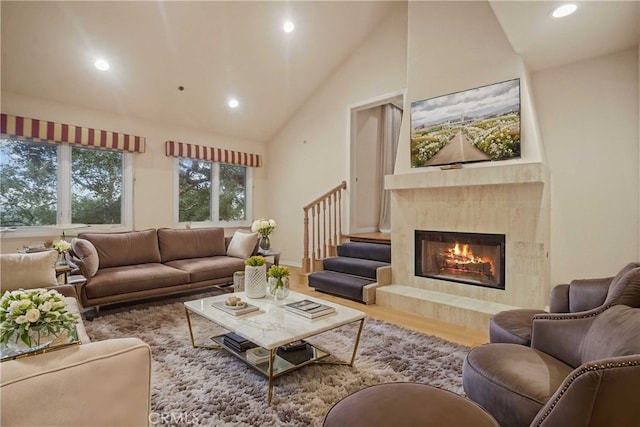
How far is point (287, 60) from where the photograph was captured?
523 cm

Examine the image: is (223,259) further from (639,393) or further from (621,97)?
(621,97)

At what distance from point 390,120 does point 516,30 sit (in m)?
3.46

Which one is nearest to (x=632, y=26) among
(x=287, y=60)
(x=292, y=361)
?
(x=292, y=361)

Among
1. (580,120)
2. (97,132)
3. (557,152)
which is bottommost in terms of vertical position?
(557,152)

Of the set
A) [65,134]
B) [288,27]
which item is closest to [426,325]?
[288,27]

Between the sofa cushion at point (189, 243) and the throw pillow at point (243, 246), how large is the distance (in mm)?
201

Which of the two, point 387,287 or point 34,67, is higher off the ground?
point 34,67

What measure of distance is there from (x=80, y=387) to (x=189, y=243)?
378 cm

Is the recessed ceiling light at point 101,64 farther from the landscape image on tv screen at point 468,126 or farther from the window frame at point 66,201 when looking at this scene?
the landscape image on tv screen at point 468,126

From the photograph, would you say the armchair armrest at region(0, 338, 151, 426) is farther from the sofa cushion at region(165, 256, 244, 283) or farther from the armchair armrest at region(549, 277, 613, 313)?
the sofa cushion at region(165, 256, 244, 283)

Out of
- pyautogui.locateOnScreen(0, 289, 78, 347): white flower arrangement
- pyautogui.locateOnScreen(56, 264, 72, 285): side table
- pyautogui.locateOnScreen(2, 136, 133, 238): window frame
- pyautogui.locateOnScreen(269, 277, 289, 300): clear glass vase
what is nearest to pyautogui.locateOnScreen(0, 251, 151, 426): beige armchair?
pyautogui.locateOnScreen(0, 289, 78, 347): white flower arrangement

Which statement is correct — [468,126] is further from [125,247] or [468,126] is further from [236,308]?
[125,247]

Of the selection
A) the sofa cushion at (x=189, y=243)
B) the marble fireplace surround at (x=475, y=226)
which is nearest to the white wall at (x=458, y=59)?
the marble fireplace surround at (x=475, y=226)

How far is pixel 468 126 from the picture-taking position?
11.9 feet
